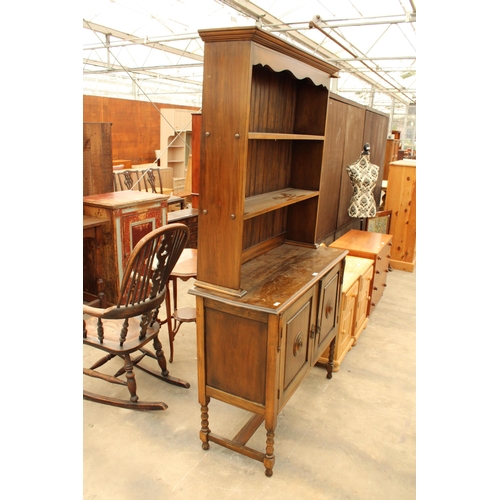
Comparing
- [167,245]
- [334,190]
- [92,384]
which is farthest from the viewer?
[334,190]

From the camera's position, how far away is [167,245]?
89.6 inches

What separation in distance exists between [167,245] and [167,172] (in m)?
6.33

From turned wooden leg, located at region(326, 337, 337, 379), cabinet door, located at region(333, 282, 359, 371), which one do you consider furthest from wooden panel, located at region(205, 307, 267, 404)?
cabinet door, located at region(333, 282, 359, 371)

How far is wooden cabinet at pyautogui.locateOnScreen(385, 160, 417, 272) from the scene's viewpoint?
5.03 meters

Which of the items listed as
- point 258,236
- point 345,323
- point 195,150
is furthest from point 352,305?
point 195,150

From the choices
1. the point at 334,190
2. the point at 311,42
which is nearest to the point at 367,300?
the point at 334,190

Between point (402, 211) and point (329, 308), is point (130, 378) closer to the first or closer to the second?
point (329, 308)

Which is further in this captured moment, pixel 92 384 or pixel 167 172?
pixel 167 172

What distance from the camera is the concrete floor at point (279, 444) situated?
76.5 inches

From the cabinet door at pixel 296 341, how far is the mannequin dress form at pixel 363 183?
2316 millimetres

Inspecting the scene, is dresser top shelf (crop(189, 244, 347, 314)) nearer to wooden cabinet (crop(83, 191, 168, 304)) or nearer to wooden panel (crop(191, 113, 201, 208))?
wooden cabinet (crop(83, 191, 168, 304))

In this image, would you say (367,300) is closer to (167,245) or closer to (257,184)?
(257,184)

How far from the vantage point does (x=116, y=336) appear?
2453mm

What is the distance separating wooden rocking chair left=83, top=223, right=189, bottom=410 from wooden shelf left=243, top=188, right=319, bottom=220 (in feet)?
1.49
